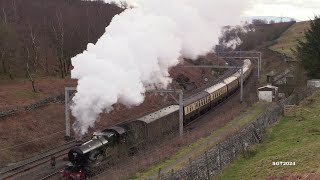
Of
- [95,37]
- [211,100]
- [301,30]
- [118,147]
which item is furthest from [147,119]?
[301,30]

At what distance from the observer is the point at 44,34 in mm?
71500

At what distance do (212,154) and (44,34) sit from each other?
186ft

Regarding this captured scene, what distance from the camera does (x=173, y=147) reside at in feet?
98.3

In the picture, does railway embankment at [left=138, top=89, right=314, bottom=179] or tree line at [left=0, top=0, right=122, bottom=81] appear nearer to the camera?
railway embankment at [left=138, top=89, right=314, bottom=179]

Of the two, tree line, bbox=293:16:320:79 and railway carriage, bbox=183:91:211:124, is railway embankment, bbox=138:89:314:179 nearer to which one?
railway carriage, bbox=183:91:211:124

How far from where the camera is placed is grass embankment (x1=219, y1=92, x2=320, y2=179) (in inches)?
731

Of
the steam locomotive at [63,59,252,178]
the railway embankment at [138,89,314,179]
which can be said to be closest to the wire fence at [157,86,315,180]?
the railway embankment at [138,89,314,179]

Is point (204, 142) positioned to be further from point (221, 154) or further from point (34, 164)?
point (34, 164)

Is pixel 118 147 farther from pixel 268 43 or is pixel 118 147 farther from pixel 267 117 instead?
pixel 268 43

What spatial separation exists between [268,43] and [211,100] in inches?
3729

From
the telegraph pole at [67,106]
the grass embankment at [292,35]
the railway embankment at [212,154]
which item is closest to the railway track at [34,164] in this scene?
the telegraph pole at [67,106]

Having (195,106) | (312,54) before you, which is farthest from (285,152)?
(312,54)

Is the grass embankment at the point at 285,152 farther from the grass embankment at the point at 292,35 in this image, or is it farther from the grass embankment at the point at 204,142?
the grass embankment at the point at 292,35

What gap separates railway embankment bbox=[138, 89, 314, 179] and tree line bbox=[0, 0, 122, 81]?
23495mm
